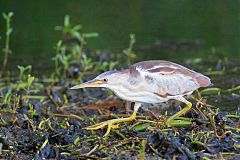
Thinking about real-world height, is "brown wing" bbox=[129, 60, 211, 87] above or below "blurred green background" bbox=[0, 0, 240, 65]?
below

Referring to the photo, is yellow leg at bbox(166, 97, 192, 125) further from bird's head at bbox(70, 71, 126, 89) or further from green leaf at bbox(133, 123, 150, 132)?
bird's head at bbox(70, 71, 126, 89)

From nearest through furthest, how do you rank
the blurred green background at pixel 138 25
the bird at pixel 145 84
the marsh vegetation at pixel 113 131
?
the marsh vegetation at pixel 113 131 → the bird at pixel 145 84 → the blurred green background at pixel 138 25

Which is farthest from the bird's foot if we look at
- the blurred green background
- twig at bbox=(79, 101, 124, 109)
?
the blurred green background

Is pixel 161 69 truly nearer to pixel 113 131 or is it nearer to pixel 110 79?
pixel 110 79

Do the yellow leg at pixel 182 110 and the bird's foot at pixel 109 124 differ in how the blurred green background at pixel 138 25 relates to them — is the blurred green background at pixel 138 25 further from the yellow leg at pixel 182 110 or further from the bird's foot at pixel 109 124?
the bird's foot at pixel 109 124

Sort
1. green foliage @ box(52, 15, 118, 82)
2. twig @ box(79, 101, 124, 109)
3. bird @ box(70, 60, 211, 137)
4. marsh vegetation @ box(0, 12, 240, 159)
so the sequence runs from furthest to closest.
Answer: green foliage @ box(52, 15, 118, 82) < twig @ box(79, 101, 124, 109) < bird @ box(70, 60, 211, 137) < marsh vegetation @ box(0, 12, 240, 159)

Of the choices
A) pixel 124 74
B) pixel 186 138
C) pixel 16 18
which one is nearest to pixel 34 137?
pixel 124 74

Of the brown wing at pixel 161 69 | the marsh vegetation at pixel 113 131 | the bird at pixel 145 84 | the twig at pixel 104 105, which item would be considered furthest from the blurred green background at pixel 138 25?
the bird at pixel 145 84

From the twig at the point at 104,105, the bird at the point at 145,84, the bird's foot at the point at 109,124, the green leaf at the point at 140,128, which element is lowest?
the green leaf at the point at 140,128
